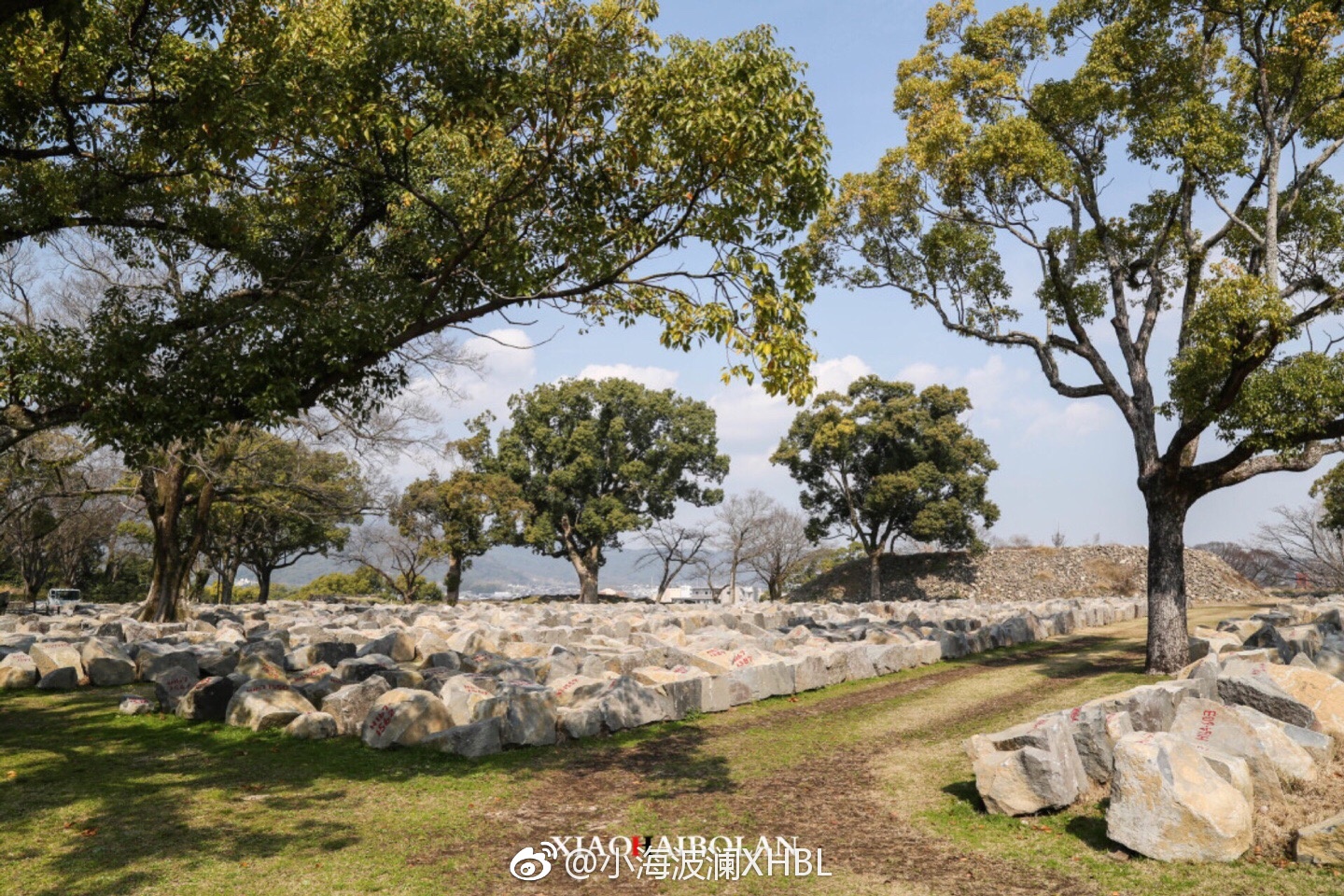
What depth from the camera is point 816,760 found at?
8.14m

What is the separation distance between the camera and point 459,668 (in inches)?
446

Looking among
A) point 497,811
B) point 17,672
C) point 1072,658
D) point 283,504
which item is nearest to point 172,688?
point 17,672

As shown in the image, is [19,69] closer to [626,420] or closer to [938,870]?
[938,870]

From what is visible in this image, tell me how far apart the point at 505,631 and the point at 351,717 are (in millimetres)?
5772

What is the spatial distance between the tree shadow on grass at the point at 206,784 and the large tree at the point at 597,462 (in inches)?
1164

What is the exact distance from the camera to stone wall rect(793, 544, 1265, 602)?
3666cm

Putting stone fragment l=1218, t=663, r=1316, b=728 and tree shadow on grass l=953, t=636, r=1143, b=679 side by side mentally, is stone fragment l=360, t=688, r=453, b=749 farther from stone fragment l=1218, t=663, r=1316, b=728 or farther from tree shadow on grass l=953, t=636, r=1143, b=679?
tree shadow on grass l=953, t=636, r=1143, b=679

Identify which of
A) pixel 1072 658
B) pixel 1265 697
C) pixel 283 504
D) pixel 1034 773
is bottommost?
pixel 1072 658

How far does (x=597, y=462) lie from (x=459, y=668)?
28647 mm

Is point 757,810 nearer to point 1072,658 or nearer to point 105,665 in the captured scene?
point 105,665

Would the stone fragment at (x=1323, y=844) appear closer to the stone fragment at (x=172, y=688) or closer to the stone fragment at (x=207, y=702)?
the stone fragment at (x=207, y=702)

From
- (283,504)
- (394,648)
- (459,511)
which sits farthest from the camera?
(459,511)

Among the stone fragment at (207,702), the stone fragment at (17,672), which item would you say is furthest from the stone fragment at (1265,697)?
the stone fragment at (17,672)

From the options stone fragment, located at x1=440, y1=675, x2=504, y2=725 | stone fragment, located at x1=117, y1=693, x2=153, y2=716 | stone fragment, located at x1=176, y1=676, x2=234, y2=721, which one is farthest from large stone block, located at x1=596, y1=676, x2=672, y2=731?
stone fragment, located at x1=117, y1=693, x2=153, y2=716
